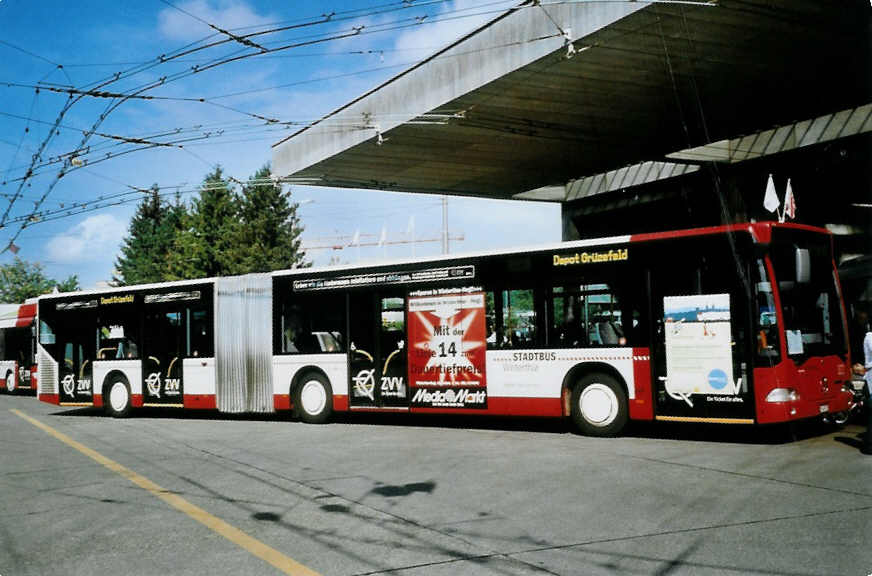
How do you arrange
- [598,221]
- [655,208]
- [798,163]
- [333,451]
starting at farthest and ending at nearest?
[598,221], [655,208], [798,163], [333,451]

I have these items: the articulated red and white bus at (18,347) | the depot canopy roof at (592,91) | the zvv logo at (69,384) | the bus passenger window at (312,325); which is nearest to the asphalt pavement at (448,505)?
the bus passenger window at (312,325)

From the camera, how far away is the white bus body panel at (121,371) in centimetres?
1875

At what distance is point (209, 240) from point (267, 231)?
450 cm

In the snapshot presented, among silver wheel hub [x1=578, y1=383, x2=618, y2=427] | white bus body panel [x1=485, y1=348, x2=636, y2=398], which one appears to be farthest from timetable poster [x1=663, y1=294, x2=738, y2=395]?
silver wheel hub [x1=578, y1=383, x2=618, y2=427]

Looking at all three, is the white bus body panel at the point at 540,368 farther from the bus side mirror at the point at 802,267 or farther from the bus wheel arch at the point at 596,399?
the bus side mirror at the point at 802,267

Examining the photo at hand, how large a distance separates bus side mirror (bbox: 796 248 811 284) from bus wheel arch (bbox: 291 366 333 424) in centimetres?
857

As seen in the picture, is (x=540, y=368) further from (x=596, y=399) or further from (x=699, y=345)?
(x=699, y=345)

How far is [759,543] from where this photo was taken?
593 centimetres

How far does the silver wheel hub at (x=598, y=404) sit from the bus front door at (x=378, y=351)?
3.52 metres

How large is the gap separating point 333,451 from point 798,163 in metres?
16.2

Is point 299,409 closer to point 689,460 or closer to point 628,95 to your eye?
point 689,460

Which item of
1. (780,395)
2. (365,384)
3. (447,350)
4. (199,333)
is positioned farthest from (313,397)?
(780,395)

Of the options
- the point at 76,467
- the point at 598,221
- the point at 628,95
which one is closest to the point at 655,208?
the point at 598,221

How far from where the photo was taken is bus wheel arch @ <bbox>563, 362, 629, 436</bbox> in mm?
12281
